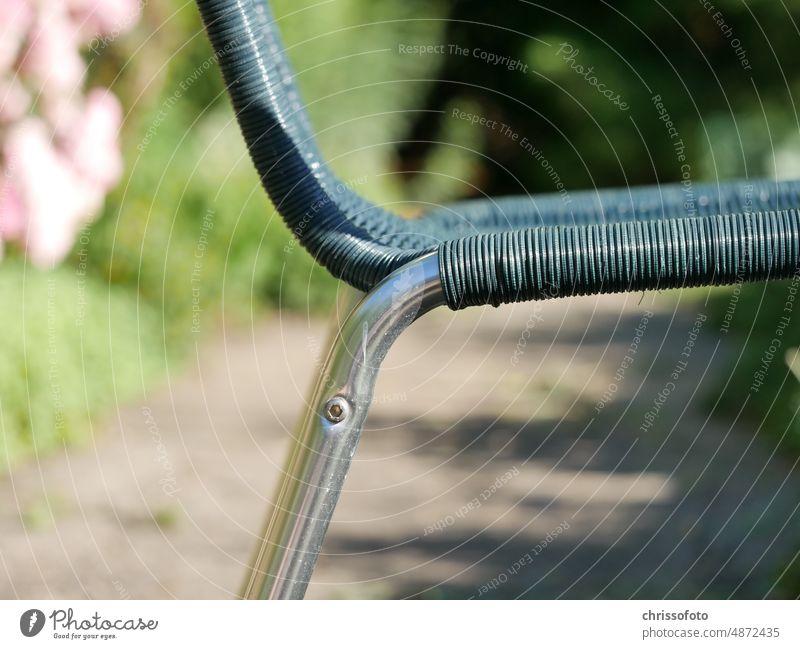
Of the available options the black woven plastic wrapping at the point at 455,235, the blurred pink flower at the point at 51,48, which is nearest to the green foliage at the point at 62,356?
the blurred pink flower at the point at 51,48

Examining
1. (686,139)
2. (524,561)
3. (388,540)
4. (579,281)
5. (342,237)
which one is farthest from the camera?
(686,139)

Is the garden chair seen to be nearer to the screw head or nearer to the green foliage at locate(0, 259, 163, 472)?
the screw head

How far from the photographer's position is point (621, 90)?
19.5 ft

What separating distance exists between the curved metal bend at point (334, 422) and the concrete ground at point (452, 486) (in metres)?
1.42

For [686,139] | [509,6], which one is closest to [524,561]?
[686,139]

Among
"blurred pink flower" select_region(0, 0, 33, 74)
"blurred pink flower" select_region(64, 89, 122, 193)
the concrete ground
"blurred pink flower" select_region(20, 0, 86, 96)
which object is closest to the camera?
"blurred pink flower" select_region(0, 0, 33, 74)

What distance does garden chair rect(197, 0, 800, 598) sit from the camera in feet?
2.93

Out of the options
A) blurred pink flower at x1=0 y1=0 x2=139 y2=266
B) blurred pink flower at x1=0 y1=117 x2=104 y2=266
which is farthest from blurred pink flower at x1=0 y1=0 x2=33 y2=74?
blurred pink flower at x1=0 y1=117 x2=104 y2=266

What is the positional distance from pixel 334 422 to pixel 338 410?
1 centimetres

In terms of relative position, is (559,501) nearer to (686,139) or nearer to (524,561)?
(524,561)

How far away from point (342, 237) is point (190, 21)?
3624 millimetres

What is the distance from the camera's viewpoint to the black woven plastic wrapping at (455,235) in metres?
0.89

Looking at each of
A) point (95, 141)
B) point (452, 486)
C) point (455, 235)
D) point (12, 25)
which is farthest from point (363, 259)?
point (452, 486)

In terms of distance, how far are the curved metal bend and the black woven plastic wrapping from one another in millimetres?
46
